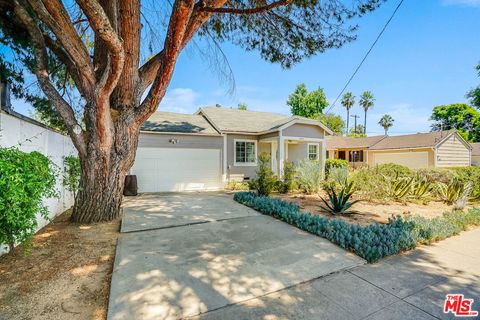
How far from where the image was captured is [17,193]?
7.88ft

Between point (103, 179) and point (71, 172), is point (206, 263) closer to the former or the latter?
point (103, 179)

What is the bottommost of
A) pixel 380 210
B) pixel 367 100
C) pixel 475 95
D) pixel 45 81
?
pixel 380 210

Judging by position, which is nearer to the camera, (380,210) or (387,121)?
(380,210)

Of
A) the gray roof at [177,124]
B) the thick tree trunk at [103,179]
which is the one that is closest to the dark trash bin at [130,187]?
the gray roof at [177,124]

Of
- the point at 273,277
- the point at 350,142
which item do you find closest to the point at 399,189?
the point at 273,277

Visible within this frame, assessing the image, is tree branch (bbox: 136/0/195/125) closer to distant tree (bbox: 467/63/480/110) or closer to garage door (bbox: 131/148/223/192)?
garage door (bbox: 131/148/223/192)

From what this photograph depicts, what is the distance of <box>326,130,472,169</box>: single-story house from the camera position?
18.9 metres

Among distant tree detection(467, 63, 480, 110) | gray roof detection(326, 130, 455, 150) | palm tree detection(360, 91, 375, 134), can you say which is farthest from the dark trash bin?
palm tree detection(360, 91, 375, 134)

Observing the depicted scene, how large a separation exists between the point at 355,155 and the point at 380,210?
2216cm

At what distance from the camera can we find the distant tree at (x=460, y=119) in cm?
3350

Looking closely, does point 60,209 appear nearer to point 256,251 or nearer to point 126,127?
point 126,127

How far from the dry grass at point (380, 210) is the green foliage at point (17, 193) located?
5764 mm

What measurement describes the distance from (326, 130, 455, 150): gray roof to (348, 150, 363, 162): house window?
91 centimetres

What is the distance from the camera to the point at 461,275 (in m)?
3.08
